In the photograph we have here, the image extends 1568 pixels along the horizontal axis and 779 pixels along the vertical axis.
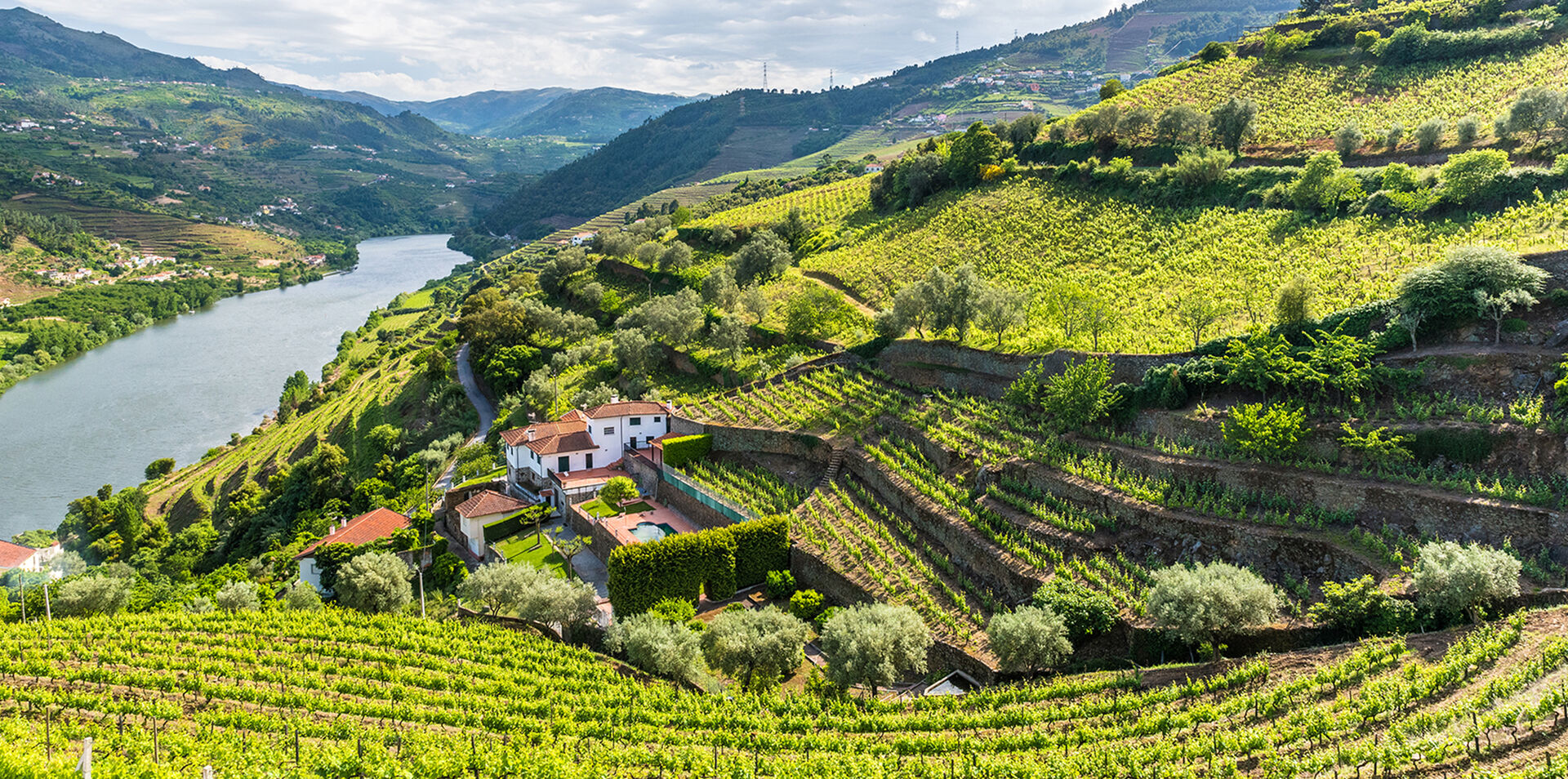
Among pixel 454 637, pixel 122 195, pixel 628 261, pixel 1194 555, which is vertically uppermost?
pixel 122 195

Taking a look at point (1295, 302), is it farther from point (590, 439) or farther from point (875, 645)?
point (590, 439)

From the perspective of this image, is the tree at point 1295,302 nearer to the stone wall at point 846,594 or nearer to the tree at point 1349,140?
the stone wall at point 846,594

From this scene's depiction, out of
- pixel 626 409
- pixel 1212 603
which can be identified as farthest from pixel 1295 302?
pixel 626 409

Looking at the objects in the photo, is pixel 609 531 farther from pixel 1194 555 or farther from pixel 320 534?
pixel 320 534

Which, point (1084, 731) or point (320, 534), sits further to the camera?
point (320, 534)

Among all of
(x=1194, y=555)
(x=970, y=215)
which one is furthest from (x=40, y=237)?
(x=1194, y=555)

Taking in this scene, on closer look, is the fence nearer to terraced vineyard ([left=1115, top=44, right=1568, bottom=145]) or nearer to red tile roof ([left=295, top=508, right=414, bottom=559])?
red tile roof ([left=295, top=508, right=414, bottom=559])
